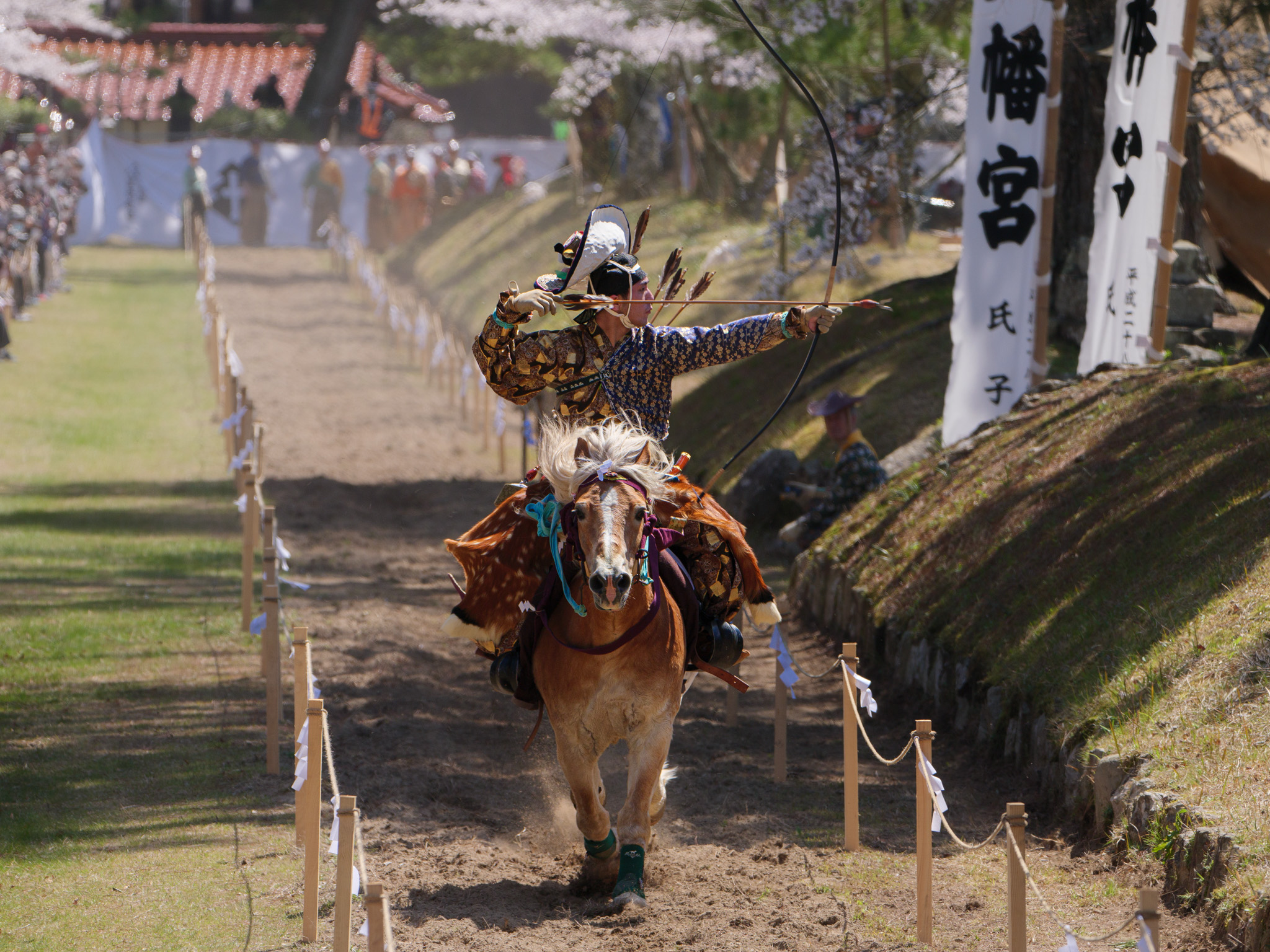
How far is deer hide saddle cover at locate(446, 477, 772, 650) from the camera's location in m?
5.96

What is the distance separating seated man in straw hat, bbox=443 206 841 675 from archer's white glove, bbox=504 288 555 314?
6.2 inches

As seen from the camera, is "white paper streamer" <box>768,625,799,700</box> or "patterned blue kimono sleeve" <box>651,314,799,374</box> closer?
"patterned blue kimono sleeve" <box>651,314,799,374</box>

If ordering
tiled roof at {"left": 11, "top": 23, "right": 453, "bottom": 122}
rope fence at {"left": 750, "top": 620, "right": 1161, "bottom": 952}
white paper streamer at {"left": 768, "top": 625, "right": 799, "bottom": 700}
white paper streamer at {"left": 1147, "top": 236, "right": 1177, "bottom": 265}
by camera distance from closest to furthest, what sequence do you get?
rope fence at {"left": 750, "top": 620, "right": 1161, "bottom": 952}, white paper streamer at {"left": 768, "top": 625, "right": 799, "bottom": 700}, white paper streamer at {"left": 1147, "top": 236, "right": 1177, "bottom": 265}, tiled roof at {"left": 11, "top": 23, "right": 453, "bottom": 122}

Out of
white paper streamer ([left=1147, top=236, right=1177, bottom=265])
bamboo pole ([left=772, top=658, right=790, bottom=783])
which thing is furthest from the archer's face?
white paper streamer ([left=1147, top=236, right=1177, bottom=265])

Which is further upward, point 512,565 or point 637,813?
point 512,565

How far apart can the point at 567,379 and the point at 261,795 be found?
8.36 ft

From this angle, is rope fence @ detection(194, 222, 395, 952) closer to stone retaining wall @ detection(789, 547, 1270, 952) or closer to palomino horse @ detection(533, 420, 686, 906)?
palomino horse @ detection(533, 420, 686, 906)

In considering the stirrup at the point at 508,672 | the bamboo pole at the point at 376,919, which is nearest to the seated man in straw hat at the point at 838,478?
the stirrup at the point at 508,672

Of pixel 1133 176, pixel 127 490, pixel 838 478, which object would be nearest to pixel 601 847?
pixel 838 478

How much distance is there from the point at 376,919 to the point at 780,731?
3.63 metres

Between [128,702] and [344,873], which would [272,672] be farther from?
[344,873]

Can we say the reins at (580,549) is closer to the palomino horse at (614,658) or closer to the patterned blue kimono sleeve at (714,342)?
the palomino horse at (614,658)

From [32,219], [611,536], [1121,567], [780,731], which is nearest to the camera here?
[611,536]

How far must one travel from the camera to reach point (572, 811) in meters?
6.74
